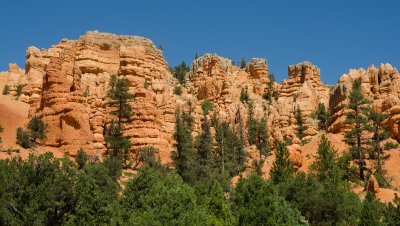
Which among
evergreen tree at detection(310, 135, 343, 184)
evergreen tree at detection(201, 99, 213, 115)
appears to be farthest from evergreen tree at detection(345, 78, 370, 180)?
evergreen tree at detection(201, 99, 213, 115)

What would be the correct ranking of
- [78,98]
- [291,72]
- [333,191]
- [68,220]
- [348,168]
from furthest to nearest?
1. [291,72]
2. [348,168]
3. [78,98]
4. [333,191]
5. [68,220]

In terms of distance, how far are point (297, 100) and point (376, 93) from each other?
17.8 m

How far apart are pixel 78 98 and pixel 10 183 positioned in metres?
24.7

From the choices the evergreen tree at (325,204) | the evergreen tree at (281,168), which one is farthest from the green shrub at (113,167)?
the evergreen tree at (281,168)

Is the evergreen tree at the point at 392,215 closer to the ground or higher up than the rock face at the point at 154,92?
closer to the ground

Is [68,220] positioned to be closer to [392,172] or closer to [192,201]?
[192,201]

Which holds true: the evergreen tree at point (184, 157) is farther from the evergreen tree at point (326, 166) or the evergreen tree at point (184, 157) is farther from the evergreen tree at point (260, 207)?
the evergreen tree at point (326, 166)

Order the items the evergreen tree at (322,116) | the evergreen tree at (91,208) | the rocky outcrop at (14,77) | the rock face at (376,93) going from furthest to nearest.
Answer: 1. the rocky outcrop at (14,77)
2. the evergreen tree at (322,116)
3. the rock face at (376,93)
4. the evergreen tree at (91,208)

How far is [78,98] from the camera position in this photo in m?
53.8

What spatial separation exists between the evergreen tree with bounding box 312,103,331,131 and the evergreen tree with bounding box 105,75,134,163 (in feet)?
106

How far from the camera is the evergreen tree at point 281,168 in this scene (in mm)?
54175

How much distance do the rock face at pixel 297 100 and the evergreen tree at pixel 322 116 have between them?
3.29 feet

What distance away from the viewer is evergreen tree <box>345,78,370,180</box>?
195ft

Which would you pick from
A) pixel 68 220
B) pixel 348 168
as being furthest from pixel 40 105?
pixel 348 168
